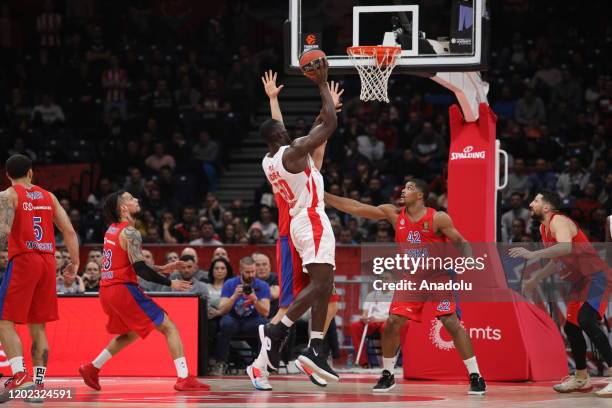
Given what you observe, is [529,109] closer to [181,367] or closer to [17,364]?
[181,367]

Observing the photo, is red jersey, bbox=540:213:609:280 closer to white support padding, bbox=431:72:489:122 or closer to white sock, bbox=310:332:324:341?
white support padding, bbox=431:72:489:122

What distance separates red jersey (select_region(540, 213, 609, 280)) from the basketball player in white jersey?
2.39 meters

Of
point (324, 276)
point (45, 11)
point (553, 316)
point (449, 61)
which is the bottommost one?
point (553, 316)

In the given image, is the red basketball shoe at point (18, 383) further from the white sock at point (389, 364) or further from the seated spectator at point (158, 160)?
the seated spectator at point (158, 160)

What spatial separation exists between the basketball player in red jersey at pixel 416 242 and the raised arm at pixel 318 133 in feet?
4.76

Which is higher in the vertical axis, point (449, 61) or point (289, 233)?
point (449, 61)

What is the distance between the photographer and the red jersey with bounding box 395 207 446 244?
10320 mm

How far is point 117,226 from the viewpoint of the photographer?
32.6 ft

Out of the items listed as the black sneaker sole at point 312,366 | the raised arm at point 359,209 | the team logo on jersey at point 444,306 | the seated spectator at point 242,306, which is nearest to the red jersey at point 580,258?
the team logo on jersey at point 444,306

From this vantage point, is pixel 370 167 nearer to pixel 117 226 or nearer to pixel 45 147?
pixel 45 147

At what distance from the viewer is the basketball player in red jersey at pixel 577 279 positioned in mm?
9984

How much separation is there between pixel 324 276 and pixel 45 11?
17.2m

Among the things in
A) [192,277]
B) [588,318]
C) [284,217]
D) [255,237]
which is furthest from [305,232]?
[255,237]

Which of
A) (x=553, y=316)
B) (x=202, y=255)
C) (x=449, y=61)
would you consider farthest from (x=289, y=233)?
(x=202, y=255)
